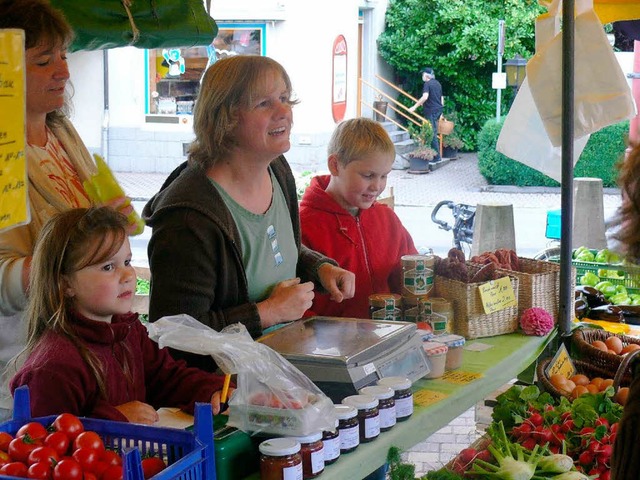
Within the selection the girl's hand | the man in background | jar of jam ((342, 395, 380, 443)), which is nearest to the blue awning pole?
jar of jam ((342, 395, 380, 443))

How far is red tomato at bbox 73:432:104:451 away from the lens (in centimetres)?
176

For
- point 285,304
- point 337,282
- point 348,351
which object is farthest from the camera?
point 337,282

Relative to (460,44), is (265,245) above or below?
below

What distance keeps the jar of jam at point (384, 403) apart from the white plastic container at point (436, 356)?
1.45 ft

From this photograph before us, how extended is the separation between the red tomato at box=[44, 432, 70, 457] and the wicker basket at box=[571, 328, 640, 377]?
2.29 meters

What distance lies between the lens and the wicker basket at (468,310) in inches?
129

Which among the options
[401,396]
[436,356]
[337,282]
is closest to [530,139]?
[337,282]

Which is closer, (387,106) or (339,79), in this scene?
(339,79)

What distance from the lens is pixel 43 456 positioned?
67.9 inches

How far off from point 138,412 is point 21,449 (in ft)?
1.24

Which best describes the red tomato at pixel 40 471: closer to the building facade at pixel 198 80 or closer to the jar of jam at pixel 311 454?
the jar of jam at pixel 311 454

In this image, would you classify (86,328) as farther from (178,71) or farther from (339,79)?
(178,71)

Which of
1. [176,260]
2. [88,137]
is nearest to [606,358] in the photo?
[176,260]

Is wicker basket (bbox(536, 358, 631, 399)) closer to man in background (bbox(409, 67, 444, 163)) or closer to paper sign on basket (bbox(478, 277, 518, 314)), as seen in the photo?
paper sign on basket (bbox(478, 277, 518, 314))
